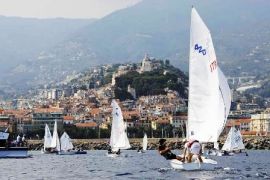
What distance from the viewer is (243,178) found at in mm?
35656

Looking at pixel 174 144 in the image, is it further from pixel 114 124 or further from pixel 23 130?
pixel 114 124

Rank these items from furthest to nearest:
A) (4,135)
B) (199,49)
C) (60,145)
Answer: (60,145)
(4,135)
(199,49)

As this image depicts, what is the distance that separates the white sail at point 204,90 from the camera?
123 ft

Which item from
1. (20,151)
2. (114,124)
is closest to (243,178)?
(20,151)

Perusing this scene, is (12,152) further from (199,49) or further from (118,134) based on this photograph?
(199,49)

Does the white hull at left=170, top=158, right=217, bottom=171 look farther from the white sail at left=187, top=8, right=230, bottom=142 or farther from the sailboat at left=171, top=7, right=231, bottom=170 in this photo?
the white sail at left=187, top=8, right=230, bottom=142

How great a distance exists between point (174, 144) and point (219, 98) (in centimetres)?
10457

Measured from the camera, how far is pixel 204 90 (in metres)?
38.3

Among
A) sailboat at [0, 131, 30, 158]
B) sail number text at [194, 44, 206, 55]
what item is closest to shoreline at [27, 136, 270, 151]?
sailboat at [0, 131, 30, 158]

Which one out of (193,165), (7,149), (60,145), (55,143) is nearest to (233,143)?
(60,145)

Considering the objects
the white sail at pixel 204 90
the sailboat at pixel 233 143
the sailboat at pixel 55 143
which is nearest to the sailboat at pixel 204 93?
the white sail at pixel 204 90

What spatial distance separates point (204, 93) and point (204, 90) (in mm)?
141

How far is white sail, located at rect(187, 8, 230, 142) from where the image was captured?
37500mm

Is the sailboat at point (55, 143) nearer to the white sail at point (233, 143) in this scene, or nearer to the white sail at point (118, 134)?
the white sail at point (233, 143)
